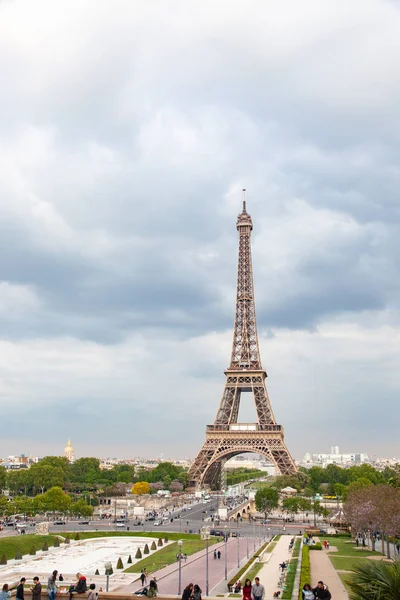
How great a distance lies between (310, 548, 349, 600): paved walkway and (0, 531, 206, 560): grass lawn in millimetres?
17532

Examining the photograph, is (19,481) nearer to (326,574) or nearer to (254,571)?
(254,571)

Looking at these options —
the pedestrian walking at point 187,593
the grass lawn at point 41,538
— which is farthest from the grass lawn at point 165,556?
the pedestrian walking at point 187,593

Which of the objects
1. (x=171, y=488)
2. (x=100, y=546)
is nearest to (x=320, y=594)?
(x=100, y=546)

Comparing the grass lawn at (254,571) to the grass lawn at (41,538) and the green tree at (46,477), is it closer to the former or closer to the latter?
the grass lawn at (41,538)

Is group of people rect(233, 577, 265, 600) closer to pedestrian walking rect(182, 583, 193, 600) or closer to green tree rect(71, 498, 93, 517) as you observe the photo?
pedestrian walking rect(182, 583, 193, 600)

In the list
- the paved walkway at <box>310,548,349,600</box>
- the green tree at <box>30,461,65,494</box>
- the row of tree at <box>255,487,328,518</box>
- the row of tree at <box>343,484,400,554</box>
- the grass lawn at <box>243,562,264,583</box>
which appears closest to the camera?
the paved walkway at <box>310,548,349,600</box>

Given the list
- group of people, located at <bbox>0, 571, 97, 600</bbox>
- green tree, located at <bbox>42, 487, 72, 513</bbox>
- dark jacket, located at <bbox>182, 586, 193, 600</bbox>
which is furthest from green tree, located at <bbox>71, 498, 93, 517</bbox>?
dark jacket, located at <bbox>182, 586, 193, 600</bbox>

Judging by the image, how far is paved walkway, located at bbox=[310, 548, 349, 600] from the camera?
32.6 m

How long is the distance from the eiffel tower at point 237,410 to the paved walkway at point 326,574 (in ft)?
172

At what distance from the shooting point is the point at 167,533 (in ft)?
235

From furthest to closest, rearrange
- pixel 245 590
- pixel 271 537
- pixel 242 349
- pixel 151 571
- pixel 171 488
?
pixel 171 488 → pixel 242 349 → pixel 271 537 → pixel 151 571 → pixel 245 590

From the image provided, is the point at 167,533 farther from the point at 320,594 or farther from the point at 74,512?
the point at 320,594

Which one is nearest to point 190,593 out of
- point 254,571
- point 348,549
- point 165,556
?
point 254,571

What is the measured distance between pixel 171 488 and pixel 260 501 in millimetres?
59863
